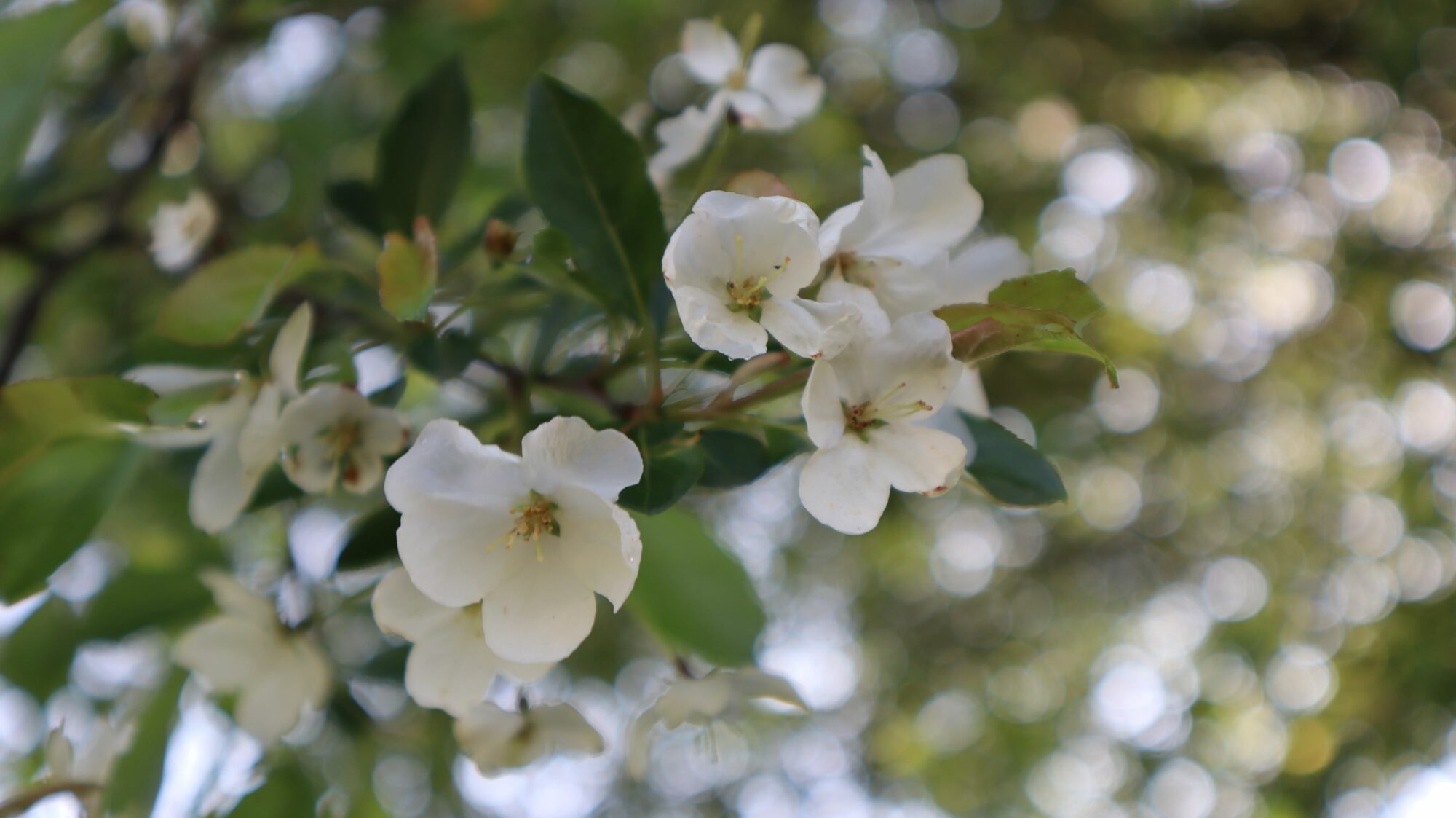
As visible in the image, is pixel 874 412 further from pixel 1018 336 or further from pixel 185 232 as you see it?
pixel 185 232

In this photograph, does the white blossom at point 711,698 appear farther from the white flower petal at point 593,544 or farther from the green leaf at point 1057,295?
the green leaf at point 1057,295

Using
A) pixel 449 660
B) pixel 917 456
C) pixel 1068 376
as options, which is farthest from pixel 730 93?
pixel 1068 376

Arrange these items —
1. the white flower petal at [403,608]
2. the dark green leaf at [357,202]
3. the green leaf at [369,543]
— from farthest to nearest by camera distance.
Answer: the dark green leaf at [357,202] → the green leaf at [369,543] → the white flower petal at [403,608]

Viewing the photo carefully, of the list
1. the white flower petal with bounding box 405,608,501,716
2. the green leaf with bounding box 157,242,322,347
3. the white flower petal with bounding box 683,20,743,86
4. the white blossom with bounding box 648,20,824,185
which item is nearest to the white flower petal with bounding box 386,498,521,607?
the white flower petal with bounding box 405,608,501,716

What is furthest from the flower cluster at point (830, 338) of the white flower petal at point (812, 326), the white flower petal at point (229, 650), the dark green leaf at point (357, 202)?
the white flower petal at point (229, 650)

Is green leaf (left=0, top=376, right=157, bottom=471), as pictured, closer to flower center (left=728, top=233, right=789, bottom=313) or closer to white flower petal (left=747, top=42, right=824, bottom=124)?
flower center (left=728, top=233, right=789, bottom=313)

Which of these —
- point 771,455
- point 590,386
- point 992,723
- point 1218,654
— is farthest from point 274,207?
point 1218,654

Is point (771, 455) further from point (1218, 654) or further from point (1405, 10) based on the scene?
point (1218, 654)
